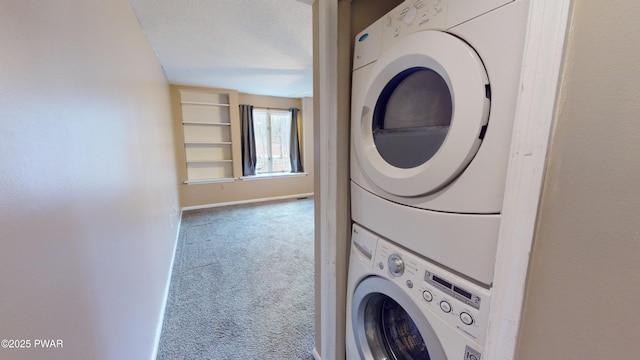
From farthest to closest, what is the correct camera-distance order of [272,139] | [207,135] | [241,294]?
1. [272,139]
2. [207,135]
3. [241,294]

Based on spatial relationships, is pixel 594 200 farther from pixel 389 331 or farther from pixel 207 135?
pixel 207 135

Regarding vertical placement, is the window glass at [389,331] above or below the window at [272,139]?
below

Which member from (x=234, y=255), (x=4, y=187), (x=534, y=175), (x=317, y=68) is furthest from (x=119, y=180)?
(x=234, y=255)

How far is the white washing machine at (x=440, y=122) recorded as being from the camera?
0.53 metres

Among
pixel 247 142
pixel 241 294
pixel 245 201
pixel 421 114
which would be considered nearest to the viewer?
pixel 421 114

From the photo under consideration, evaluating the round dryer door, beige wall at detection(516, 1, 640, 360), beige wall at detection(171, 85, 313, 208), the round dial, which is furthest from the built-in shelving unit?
beige wall at detection(516, 1, 640, 360)

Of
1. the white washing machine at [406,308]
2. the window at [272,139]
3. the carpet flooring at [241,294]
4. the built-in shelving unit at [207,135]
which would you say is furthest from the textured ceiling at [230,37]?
the carpet flooring at [241,294]

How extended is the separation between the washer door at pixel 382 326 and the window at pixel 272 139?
193 inches

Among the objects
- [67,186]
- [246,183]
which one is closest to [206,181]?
A: [246,183]

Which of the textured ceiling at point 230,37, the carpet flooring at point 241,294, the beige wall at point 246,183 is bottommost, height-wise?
the carpet flooring at point 241,294

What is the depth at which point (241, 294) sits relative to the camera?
2.15 m

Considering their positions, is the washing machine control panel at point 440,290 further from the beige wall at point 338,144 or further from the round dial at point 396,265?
the beige wall at point 338,144

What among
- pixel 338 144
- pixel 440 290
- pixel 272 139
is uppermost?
Result: pixel 272 139

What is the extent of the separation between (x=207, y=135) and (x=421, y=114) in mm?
4824
